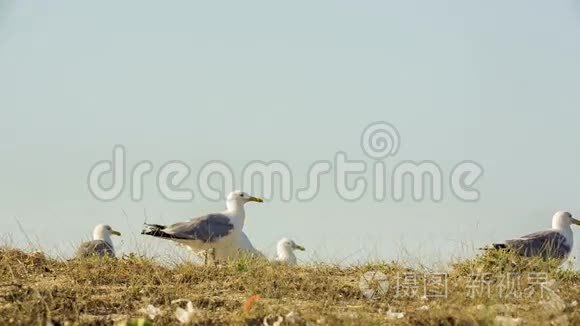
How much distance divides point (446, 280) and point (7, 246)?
5502 mm

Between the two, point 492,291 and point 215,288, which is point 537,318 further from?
point 215,288

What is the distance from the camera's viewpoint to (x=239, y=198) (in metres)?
15.5

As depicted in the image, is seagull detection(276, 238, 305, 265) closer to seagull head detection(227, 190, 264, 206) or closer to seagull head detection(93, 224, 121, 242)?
seagull head detection(227, 190, 264, 206)

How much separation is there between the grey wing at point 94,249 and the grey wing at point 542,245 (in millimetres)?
5255

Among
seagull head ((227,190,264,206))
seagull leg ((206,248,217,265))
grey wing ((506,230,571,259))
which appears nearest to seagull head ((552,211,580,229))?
grey wing ((506,230,571,259))

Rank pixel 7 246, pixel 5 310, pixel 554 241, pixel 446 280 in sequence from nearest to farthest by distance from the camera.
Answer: pixel 5 310, pixel 446 280, pixel 7 246, pixel 554 241

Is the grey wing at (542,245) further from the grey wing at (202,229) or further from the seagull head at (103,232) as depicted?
the seagull head at (103,232)

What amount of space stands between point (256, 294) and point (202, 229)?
4.24 m

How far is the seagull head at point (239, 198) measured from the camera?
50.6 feet

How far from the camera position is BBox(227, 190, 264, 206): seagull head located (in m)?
15.4

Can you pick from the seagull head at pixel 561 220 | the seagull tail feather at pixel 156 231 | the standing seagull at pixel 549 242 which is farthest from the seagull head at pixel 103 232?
the seagull head at pixel 561 220

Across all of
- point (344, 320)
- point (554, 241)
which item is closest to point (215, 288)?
point (344, 320)

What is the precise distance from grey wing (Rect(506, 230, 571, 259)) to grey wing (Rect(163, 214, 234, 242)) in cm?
403

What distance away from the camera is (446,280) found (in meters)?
11.2
